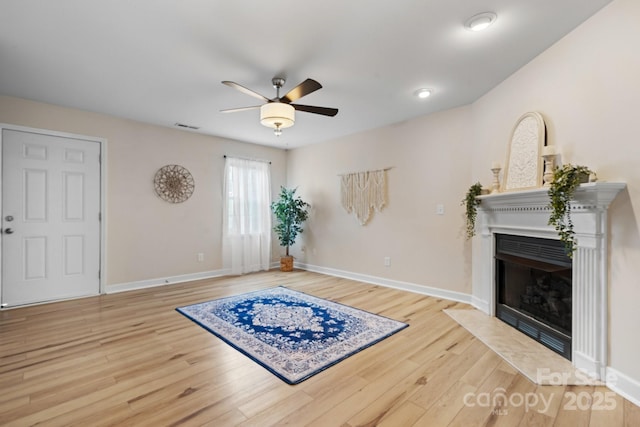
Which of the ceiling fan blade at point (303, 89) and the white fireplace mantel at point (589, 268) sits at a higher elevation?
the ceiling fan blade at point (303, 89)

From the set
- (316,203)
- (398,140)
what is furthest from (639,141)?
(316,203)

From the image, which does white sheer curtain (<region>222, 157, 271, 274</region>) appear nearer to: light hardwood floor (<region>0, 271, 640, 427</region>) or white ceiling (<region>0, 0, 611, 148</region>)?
white ceiling (<region>0, 0, 611, 148</region>)

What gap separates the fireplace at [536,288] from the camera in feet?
7.55

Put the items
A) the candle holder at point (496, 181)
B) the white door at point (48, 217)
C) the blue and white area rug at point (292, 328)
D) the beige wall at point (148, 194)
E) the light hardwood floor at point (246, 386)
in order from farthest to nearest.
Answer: the beige wall at point (148, 194) < the white door at point (48, 217) < the candle holder at point (496, 181) < the blue and white area rug at point (292, 328) < the light hardwood floor at point (246, 386)

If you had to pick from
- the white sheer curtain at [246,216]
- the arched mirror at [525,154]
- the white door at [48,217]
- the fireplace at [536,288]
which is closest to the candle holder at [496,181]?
the arched mirror at [525,154]

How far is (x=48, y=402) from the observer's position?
1.74 meters

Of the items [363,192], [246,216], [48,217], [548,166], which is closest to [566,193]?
[548,166]

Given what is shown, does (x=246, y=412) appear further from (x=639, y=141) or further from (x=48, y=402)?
(x=639, y=141)

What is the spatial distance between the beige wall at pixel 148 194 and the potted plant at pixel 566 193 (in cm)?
478

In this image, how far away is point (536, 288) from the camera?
2678 mm

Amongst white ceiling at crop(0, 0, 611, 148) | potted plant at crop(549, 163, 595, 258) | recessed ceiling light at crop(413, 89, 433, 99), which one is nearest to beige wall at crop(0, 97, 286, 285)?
white ceiling at crop(0, 0, 611, 148)

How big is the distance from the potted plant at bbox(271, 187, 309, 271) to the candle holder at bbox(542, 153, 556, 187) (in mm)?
3916

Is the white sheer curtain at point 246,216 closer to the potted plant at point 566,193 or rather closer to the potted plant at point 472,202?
the potted plant at point 472,202

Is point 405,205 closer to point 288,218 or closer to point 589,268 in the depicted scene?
point 288,218
